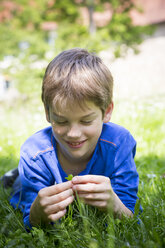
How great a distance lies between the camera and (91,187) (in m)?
1.48

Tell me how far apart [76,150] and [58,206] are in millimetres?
352

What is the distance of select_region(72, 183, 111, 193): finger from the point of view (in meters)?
1.47

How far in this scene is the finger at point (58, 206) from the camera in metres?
1.47

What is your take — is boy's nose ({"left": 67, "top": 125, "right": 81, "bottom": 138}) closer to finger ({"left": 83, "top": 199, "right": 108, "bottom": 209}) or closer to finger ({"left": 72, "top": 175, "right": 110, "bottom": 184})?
finger ({"left": 72, "top": 175, "right": 110, "bottom": 184})

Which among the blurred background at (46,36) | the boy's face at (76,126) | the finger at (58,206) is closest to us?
the finger at (58,206)

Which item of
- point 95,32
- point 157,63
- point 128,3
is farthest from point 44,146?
point 157,63

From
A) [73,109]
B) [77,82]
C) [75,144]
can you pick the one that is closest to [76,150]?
[75,144]

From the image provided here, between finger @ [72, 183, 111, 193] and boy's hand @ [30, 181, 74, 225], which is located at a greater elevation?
finger @ [72, 183, 111, 193]

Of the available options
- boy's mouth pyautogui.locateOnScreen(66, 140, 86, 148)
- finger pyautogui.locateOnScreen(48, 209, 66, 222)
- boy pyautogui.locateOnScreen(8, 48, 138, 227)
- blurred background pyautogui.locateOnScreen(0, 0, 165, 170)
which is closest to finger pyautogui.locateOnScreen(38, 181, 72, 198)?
boy pyautogui.locateOnScreen(8, 48, 138, 227)

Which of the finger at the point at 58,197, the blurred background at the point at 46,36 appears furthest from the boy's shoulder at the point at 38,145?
the blurred background at the point at 46,36

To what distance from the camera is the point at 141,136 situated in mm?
3385

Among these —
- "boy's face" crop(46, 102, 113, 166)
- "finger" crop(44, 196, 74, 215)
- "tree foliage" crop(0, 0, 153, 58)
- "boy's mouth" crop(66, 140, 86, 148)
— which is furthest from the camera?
"tree foliage" crop(0, 0, 153, 58)

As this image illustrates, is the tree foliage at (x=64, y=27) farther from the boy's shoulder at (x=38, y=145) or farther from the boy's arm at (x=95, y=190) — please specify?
the boy's arm at (x=95, y=190)

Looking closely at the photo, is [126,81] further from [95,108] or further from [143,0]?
[95,108]
